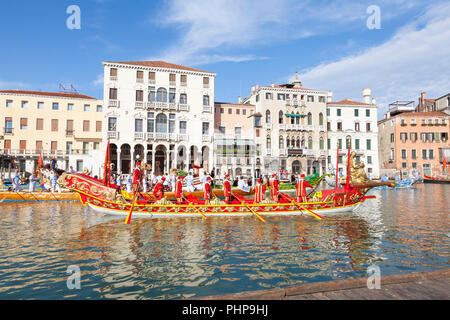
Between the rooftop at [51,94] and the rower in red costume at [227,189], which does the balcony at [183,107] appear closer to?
the rooftop at [51,94]

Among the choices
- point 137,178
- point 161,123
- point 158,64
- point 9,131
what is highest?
point 158,64

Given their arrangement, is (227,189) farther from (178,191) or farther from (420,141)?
(420,141)

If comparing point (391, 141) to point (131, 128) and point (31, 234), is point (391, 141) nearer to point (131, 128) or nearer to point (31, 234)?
point (131, 128)

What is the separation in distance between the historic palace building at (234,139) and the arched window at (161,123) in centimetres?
657

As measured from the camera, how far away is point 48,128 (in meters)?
38.5

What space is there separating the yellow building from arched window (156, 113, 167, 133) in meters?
8.72

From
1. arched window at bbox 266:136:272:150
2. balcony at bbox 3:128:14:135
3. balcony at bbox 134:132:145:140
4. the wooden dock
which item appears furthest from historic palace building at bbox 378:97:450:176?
balcony at bbox 3:128:14:135

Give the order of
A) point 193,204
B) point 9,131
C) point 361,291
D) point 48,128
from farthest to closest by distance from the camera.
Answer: point 48,128, point 9,131, point 193,204, point 361,291

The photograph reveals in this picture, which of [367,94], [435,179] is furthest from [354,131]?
[435,179]

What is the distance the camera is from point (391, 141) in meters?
49.4

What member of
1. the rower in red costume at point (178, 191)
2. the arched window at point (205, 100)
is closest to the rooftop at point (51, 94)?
the arched window at point (205, 100)

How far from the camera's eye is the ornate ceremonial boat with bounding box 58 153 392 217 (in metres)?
12.4

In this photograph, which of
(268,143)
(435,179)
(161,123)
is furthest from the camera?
(435,179)

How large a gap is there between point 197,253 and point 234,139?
106 ft
